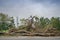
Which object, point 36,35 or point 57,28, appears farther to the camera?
point 57,28

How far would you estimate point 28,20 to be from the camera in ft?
38.3

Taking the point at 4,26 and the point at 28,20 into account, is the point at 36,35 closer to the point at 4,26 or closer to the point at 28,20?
the point at 28,20

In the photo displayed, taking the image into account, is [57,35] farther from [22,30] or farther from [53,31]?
[22,30]

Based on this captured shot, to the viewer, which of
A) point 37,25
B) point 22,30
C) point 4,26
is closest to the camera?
point 22,30

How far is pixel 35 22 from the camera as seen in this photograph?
1193 centimetres

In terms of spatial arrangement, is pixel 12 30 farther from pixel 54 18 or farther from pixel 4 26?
pixel 54 18

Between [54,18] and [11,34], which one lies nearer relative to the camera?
[11,34]

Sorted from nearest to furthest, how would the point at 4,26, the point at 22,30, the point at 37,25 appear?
the point at 22,30 → the point at 37,25 → the point at 4,26

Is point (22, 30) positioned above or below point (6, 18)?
below

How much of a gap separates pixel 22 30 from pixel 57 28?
255cm

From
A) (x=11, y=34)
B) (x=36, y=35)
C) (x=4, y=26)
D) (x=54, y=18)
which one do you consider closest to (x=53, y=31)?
(x=36, y=35)

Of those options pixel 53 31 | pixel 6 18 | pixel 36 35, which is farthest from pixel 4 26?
pixel 53 31

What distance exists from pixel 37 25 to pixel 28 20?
0.74 meters

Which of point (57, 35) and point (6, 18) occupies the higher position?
point (6, 18)
